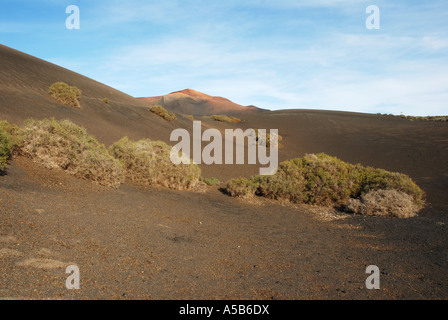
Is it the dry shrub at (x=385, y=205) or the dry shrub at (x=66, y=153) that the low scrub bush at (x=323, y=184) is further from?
the dry shrub at (x=66, y=153)

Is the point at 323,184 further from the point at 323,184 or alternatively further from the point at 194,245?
the point at 194,245

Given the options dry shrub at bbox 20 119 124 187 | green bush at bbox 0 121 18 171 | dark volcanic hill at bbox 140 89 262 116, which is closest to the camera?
green bush at bbox 0 121 18 171

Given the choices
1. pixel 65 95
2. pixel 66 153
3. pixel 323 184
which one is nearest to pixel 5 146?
pixel 66 153

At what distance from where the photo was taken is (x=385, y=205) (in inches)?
326

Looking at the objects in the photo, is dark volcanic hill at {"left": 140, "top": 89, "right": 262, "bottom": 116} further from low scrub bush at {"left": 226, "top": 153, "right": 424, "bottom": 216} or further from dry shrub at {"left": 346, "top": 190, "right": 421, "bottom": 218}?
dry shrub at {"left": 346, "top": 190, "right": 421, "bottom": 218}

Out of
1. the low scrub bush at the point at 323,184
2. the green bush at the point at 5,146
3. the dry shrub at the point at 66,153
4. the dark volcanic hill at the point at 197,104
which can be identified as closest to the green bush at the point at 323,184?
the low scrub bush at the point at 323,184

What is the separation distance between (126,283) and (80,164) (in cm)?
504

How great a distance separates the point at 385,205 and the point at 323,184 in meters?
1.92

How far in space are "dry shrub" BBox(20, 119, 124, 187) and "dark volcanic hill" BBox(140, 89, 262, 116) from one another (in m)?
83.2

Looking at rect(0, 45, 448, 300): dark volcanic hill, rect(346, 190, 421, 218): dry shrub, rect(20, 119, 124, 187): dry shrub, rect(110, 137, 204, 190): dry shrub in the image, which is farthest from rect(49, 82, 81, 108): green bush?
→ rect(346, 190, 421, 218): dry shrub

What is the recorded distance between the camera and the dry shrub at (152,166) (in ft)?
30.9

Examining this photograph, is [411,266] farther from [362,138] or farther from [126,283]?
[362,138]

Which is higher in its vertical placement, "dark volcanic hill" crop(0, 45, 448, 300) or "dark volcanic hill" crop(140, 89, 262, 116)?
"dark volcanic hill" crop(140, 89, 262, 116)

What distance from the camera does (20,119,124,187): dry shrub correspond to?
7.76 m
